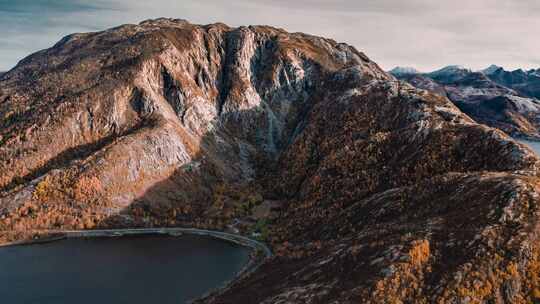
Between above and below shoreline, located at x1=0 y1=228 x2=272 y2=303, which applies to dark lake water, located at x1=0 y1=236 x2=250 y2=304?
below

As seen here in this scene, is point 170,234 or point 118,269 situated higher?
point 170,234

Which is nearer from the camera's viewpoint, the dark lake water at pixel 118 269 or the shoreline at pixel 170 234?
the dark lake water at pixel 118 269

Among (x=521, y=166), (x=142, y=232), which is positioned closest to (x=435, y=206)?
(x=521, y=166)

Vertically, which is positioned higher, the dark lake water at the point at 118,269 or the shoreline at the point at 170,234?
the shoreline at the point at 170,234

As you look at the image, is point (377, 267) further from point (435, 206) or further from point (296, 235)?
point (296, 235)

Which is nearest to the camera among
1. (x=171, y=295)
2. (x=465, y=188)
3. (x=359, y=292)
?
(x=359, y=292)

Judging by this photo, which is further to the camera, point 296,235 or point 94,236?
point 94,236

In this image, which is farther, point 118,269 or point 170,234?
point 170,234

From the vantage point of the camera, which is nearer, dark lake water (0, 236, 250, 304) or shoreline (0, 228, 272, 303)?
dark lake water (0, 236, 250, 304)
